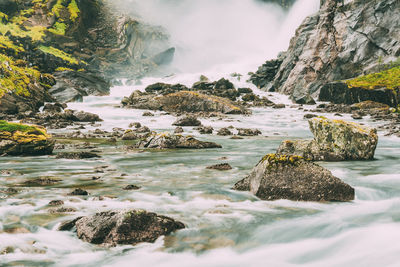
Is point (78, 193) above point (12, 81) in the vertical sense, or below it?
below

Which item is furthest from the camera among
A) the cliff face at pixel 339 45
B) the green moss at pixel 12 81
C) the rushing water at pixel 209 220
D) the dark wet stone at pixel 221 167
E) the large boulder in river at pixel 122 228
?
the cliff face at pixel 339 45

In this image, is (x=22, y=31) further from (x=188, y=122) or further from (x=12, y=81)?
Answer: (x=188, y=122)

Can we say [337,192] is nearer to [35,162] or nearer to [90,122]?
[35,162]

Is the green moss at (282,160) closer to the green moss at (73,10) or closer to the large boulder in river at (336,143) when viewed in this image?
the large boulder in river at (336,143)

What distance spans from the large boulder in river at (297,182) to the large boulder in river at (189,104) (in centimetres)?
2541

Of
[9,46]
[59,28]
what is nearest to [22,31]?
[59,28]

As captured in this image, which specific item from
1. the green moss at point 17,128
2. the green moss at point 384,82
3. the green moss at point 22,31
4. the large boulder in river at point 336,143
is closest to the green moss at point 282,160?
the large boulder in river at point 336,143

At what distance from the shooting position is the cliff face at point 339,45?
45312 mm

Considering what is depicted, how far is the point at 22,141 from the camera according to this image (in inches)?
394

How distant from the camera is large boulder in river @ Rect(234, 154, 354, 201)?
4871mm

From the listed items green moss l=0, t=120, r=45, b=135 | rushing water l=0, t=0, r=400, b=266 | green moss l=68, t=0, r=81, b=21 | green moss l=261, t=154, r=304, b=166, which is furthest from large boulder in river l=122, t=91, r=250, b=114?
green moss l=68, t=0, r=81, b=21

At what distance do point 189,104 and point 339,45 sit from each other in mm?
32576

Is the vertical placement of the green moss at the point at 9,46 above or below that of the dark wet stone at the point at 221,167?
above

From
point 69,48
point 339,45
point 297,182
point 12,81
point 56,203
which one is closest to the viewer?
point 56,203
